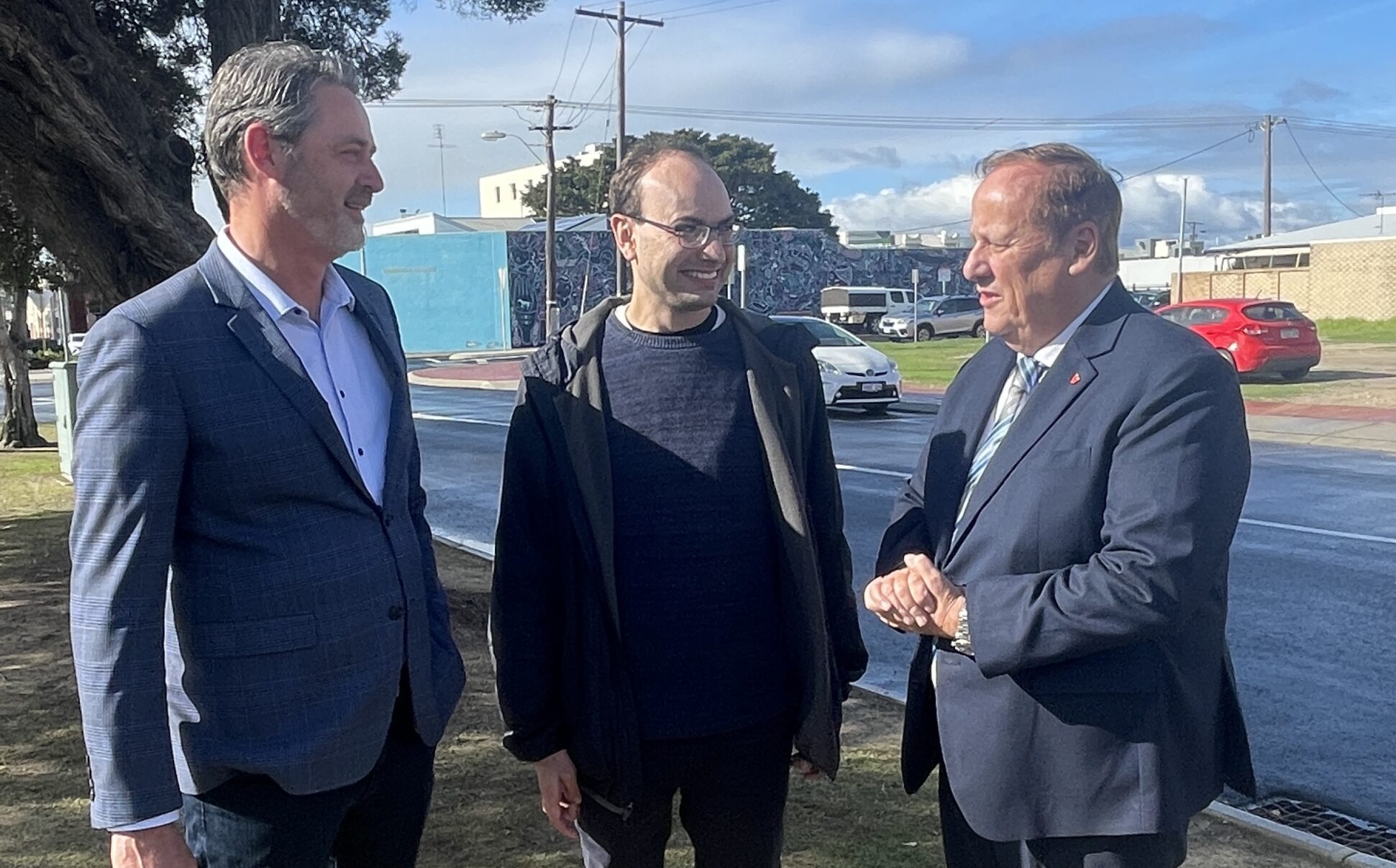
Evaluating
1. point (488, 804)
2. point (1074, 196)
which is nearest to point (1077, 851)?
point (1074, 196)

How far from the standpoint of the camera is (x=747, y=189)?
70.2m

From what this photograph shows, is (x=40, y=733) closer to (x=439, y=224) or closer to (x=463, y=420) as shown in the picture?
(x=463, y=420)

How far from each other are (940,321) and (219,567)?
131 feet

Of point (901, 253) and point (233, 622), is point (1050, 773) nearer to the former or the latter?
point (233, 622)

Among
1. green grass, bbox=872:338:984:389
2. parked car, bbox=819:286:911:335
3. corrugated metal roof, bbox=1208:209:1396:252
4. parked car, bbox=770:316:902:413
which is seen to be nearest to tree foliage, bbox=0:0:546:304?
parked car, bbox=770:316:902:413

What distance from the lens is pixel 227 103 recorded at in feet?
7.05

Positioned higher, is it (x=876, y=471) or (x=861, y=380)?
(x=861, y=380)

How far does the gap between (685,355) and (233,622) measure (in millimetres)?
1087

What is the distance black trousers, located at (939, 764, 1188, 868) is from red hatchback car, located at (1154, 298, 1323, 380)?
20.2 metres

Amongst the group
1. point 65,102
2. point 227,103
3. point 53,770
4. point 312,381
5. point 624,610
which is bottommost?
point 53,770

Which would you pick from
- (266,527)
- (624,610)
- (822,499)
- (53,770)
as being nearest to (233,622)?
(266,527)

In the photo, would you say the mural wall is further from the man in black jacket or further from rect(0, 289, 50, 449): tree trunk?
the man in black jacket

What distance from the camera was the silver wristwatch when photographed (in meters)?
2.24

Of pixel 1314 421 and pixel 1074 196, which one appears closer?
pixel 1074 196
